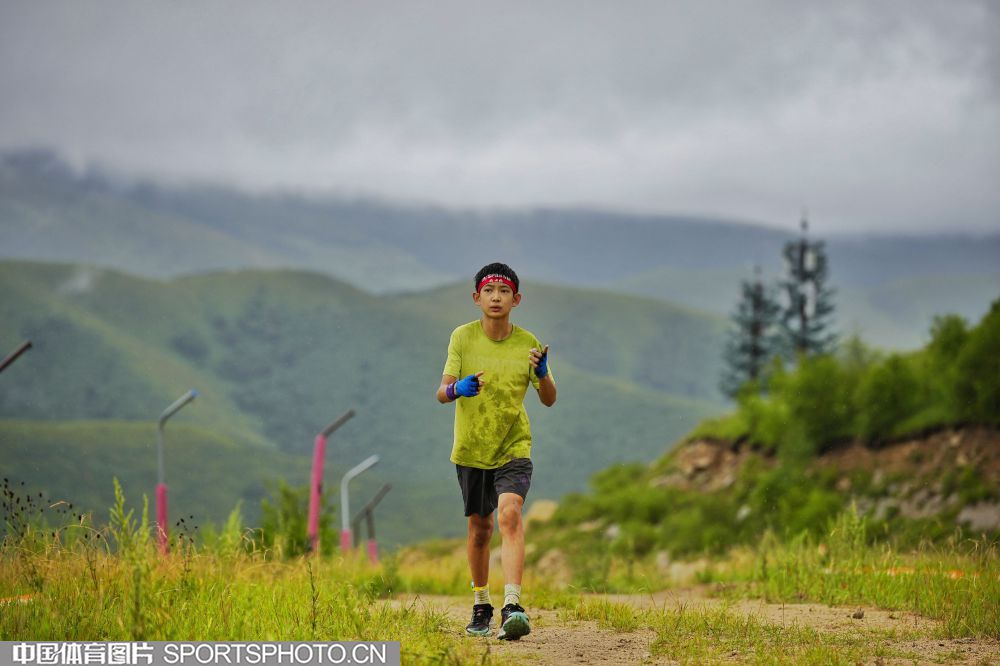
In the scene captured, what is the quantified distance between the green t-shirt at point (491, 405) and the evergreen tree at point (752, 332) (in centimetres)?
5641

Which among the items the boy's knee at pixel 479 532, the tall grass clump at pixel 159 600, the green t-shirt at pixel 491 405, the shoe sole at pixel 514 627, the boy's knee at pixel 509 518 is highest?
the green t-shirt at pixel 491 405

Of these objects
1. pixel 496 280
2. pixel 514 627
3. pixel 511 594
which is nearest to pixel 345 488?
pixel 496 280

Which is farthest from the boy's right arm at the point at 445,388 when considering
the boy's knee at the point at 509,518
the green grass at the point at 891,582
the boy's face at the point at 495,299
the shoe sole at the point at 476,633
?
the green grass at the point at 891,582

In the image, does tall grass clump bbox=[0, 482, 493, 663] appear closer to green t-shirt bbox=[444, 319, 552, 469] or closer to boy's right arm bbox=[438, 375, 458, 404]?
green t-shirt bbox=[444, 319, 552, 469]

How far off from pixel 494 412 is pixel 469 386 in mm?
433

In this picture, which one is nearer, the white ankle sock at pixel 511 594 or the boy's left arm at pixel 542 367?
the white ankle sock at pixel 511 594

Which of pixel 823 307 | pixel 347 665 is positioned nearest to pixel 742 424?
pixel 347 665

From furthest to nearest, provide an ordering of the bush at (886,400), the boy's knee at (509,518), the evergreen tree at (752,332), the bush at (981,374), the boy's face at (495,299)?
the evergreen tree at (752,332) → the bush at (886,400) → the bush at (981,374) → the boy's face at (495,299) → the boy's knee at (509,518)

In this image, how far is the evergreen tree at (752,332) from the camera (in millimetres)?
63938

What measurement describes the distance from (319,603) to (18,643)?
2044mm

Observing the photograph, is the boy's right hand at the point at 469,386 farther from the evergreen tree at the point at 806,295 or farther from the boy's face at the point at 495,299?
the evergreen tree at the point at 806,295

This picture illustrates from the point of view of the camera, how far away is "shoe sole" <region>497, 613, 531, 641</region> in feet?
24.8

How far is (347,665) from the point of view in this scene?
652 cm

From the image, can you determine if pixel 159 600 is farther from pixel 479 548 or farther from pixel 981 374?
pixel 981 374
